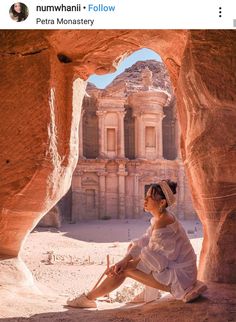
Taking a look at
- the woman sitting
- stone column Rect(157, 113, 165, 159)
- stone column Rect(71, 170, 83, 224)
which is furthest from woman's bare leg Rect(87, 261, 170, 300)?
stone column Rect(157, 113, 165, 159)

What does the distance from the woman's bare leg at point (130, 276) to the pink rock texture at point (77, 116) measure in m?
1.00

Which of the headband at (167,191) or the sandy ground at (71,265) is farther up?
the headband at (167,191)

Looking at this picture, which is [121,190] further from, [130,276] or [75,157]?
[130,276]

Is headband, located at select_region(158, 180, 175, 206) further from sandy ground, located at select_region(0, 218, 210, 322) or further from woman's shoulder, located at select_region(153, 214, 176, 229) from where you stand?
sandy ground, located at select_region(0, 218, 210, 322)

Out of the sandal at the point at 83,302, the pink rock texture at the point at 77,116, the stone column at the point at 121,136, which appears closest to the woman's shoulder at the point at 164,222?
the pink rock texture at the point at 77,116

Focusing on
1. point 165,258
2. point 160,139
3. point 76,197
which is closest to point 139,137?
point 160,139

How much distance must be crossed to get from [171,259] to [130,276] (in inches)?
21.9

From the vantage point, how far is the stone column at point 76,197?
80.5ft

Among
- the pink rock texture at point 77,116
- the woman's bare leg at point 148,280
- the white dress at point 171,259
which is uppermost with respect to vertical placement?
the pink rock texture at point 77,116

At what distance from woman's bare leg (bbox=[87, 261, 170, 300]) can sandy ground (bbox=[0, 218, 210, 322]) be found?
0.86 feet

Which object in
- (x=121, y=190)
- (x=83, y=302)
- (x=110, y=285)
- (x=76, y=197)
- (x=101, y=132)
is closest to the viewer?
(x=110, y=285)

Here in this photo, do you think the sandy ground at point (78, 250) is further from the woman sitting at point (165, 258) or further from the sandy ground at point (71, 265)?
A: the woman sitting at point (165, 258)

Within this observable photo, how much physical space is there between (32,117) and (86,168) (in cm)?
1997
